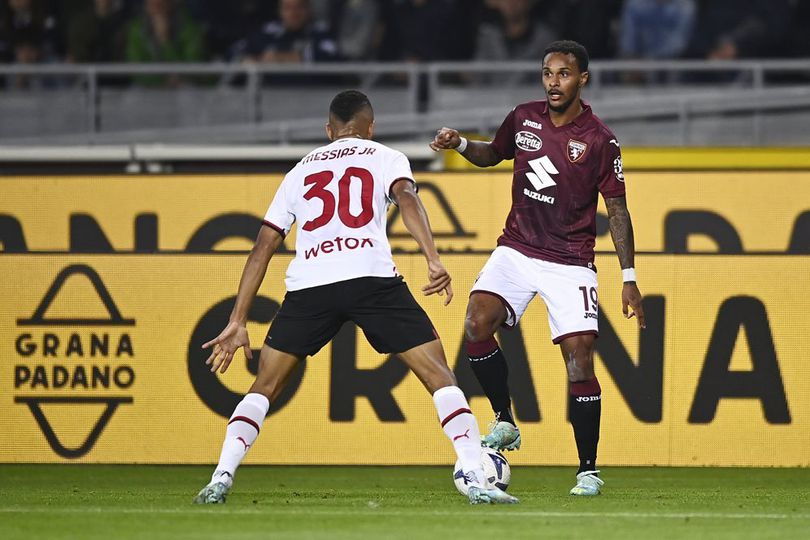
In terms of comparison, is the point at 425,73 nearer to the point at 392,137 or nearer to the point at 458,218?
the point at 392,137

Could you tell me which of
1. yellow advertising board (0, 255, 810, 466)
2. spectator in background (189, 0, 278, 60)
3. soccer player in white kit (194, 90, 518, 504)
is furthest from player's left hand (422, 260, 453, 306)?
spectator in background (189, 0, 278, 60)

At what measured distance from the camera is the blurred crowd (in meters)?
14.7

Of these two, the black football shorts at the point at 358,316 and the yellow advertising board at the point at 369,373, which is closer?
the black football shorts at the point at 358,316

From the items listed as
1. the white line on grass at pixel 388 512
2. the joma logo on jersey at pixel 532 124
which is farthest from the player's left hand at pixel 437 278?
the joma logo on jersey at pixel 532 124

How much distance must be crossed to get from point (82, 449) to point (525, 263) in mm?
3542

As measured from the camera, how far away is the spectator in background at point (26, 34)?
1534cm

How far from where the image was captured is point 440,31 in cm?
1488

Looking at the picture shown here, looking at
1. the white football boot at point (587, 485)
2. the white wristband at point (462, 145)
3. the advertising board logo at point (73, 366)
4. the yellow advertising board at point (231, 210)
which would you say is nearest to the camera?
the white football boot at point (587, 485)

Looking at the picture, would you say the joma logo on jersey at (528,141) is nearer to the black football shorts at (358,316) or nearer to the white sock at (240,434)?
the black football shorts at (358,316)

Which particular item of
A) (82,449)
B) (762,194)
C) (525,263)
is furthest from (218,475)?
(762,194)

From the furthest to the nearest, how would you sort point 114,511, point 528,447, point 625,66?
point 625,66 < point 528,447 < point 114,511

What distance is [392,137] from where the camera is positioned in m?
13.9

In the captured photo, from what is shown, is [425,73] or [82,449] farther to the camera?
[425,73]

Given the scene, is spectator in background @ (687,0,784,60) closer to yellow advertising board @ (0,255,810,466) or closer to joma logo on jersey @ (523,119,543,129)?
yellow advertising board @ (0,255,810,466)
